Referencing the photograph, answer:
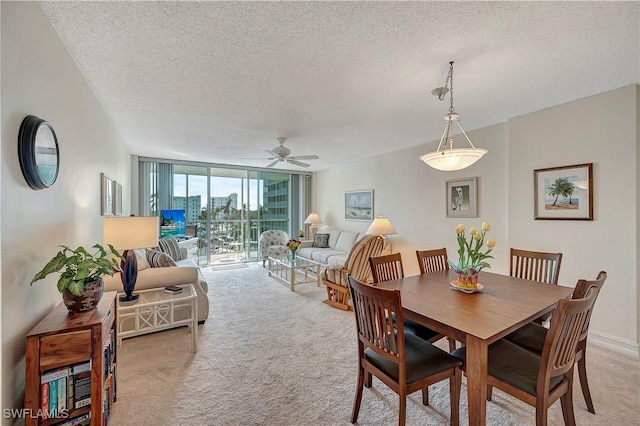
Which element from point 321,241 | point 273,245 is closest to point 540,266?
point 321,241

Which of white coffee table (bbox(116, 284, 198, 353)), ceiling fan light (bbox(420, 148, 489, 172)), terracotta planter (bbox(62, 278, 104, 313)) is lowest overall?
white coffee table (bbox(116, 284, 198, 353))

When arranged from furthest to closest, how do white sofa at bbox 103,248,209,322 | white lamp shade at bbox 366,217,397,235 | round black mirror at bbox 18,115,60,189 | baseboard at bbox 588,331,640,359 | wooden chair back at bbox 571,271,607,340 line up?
white lamp shade at bbox 366,217,397,235 → white sofa at bbox 103,248,209,322 → baseboard at bbox 588,331,640,359 → wooden chair back at bbox 571,271,607,340 → round black mirror at bbox 18,115,60,189

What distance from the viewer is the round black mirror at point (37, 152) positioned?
1.29 m

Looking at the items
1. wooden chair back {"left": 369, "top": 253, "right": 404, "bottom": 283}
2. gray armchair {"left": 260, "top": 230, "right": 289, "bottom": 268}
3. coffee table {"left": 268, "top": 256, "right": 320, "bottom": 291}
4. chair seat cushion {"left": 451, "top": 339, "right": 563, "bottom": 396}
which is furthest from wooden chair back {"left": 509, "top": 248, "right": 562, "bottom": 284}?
gray armchair {"left": 260, "top": 230, "right": 289, "bottom": 268}

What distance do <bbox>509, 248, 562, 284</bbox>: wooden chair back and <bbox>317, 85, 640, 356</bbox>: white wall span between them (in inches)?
27.5

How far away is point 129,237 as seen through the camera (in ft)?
7.40

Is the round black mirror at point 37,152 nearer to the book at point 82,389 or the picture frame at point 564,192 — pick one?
the book at point 82,389

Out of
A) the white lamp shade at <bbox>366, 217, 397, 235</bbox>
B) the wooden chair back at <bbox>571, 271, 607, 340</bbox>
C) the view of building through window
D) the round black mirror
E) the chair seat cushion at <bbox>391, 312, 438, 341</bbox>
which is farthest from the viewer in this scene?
the view of building through window

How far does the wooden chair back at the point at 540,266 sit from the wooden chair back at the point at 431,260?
0.63 meters

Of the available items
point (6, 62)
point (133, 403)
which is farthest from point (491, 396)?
point (6, 62)

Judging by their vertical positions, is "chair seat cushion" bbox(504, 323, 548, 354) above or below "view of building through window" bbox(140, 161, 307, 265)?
below

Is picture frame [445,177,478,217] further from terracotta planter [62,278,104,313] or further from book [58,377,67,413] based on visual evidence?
book [58,377,67,413]

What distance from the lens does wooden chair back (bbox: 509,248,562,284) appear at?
221cm

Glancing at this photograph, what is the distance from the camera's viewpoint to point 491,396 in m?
1.84
